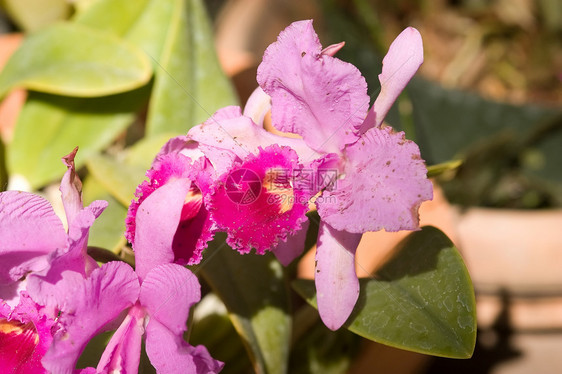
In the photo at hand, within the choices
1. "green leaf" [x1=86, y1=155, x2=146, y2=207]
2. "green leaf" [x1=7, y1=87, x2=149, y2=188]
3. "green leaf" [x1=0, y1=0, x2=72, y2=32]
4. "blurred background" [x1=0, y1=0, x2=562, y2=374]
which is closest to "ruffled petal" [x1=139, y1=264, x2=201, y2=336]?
"green leaf" [x1=86, y1=155, x2=146, y2=207]

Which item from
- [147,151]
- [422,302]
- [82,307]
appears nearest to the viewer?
[82,307]

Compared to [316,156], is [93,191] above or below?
below

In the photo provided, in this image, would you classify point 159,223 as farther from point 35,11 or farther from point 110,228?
point 35,11

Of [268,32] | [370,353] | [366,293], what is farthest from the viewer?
[268,32]

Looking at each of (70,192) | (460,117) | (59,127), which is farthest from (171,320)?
(460,117)

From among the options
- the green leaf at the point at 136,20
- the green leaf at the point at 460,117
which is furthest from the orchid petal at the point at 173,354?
the green leaf at the point at 460,117

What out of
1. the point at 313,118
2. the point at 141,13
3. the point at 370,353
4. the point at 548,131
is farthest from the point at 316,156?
the point at 548,131

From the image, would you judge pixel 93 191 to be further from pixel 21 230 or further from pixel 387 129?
pixel 387 129
